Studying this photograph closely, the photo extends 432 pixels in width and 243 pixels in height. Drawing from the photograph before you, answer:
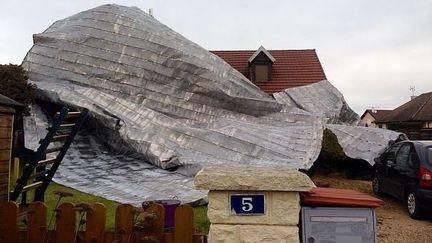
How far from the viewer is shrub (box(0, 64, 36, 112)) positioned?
36.8 ft

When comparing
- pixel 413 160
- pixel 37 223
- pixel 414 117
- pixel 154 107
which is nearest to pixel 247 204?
pixel 37 223

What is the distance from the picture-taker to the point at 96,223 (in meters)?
3.78

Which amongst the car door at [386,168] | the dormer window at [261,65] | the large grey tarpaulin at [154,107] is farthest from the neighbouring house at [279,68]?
the car door at [386,168]

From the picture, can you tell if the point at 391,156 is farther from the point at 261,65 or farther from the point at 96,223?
the point at 261,65

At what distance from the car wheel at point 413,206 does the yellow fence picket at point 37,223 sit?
5.62 meters

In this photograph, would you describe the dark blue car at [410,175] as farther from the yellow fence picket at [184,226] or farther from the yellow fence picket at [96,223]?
the yellow fence picket at [96,223]

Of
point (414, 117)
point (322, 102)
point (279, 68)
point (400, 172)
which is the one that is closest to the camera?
point (400, 172)

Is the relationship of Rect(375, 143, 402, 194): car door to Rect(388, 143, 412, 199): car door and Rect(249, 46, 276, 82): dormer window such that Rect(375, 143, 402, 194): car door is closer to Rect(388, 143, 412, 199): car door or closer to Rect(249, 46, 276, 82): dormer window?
Rect(388, 143, 412, 199): car door

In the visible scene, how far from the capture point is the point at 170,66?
13.2m

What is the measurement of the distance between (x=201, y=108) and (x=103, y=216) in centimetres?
907

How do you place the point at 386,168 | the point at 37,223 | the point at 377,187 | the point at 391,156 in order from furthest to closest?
the point at 377,187
the point at 391,156
the point at 386,168
the point at 37,223

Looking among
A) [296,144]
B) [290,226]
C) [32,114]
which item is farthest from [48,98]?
[290,226]

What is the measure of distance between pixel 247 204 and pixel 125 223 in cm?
124

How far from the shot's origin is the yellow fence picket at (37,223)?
3.84 m
